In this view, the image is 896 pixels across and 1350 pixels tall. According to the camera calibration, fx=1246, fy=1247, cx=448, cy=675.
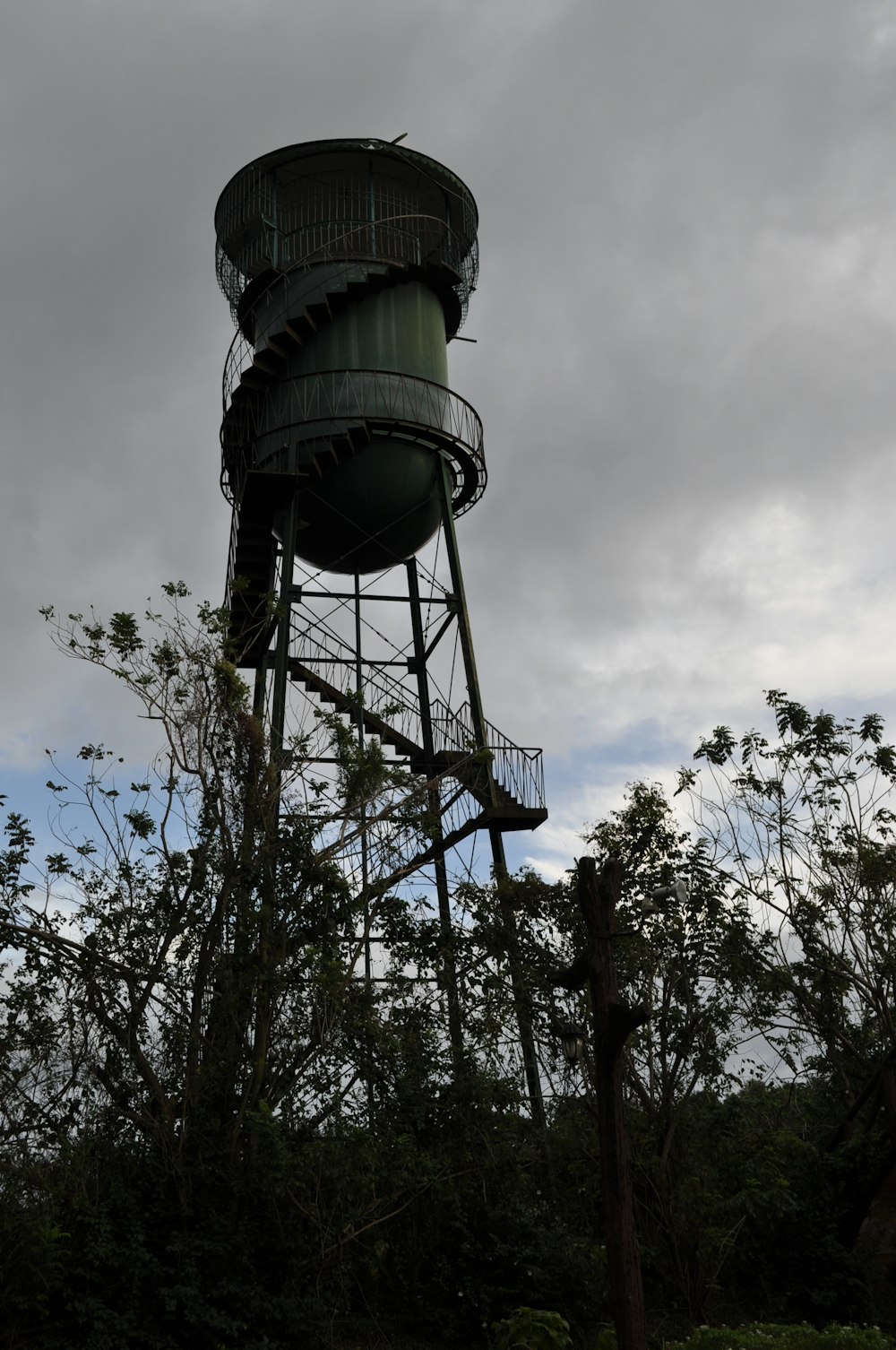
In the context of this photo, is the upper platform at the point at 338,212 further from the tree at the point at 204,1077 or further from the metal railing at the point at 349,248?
the tree at the point at 204,1077

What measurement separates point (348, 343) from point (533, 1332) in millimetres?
14063

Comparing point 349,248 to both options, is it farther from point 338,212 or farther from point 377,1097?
point 377,1097

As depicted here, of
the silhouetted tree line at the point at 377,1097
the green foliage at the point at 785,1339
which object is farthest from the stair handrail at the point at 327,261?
the green foliage at the point at 785,1339

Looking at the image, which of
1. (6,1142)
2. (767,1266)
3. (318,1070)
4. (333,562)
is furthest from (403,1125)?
(333,562)

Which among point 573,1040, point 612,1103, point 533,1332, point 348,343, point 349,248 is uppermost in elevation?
point 349,248

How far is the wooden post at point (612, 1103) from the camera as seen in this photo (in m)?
10.2

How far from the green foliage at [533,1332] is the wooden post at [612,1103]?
8.42 ft

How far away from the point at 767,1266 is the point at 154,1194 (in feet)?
26.5

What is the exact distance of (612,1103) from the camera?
10570mm

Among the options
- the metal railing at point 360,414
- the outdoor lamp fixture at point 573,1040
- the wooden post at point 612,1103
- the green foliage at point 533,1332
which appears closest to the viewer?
the wooden post at point 612,1103

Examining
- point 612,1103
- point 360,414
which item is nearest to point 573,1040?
point 612,1103

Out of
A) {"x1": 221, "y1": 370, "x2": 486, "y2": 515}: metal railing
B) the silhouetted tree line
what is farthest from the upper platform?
the silhouetted tree line

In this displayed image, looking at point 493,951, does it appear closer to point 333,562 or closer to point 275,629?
point 275,629

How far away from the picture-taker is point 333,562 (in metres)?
20.2
